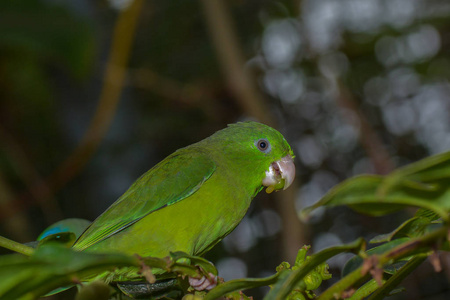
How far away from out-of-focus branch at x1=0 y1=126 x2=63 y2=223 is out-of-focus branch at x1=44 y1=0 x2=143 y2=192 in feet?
0.94

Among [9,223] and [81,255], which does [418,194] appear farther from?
[9,223]

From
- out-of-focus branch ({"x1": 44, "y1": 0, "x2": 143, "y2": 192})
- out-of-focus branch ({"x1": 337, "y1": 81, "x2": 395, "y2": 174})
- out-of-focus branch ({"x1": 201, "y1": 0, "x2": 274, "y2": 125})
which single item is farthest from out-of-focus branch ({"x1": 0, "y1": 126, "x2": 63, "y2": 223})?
out-of-focus branch ({"x1": 337, "y1": 81, "x2": 395, "y2": 174})

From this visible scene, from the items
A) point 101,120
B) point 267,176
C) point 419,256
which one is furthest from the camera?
point 101,120

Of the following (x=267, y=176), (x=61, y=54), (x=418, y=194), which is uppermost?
(x=61, y=54)

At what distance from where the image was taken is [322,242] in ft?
14.9

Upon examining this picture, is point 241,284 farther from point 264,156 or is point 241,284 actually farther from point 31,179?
point 31,179

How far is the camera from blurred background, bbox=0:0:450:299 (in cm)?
405

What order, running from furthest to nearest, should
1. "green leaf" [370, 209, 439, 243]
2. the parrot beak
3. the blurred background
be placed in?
1. the blurred background
2. the parrot beak
3. "green leaf" [370, 209, 439, 243]

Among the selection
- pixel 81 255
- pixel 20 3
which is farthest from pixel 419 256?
pixel 20 3

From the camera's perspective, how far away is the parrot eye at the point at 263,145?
2.16 m

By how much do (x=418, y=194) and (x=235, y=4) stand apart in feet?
14.9

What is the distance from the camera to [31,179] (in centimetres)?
405

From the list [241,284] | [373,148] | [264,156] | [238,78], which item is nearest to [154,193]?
[264,156]

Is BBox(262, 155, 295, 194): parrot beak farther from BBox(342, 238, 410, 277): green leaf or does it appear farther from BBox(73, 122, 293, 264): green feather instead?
BBox(342, 238, 410, 277): green leaf
